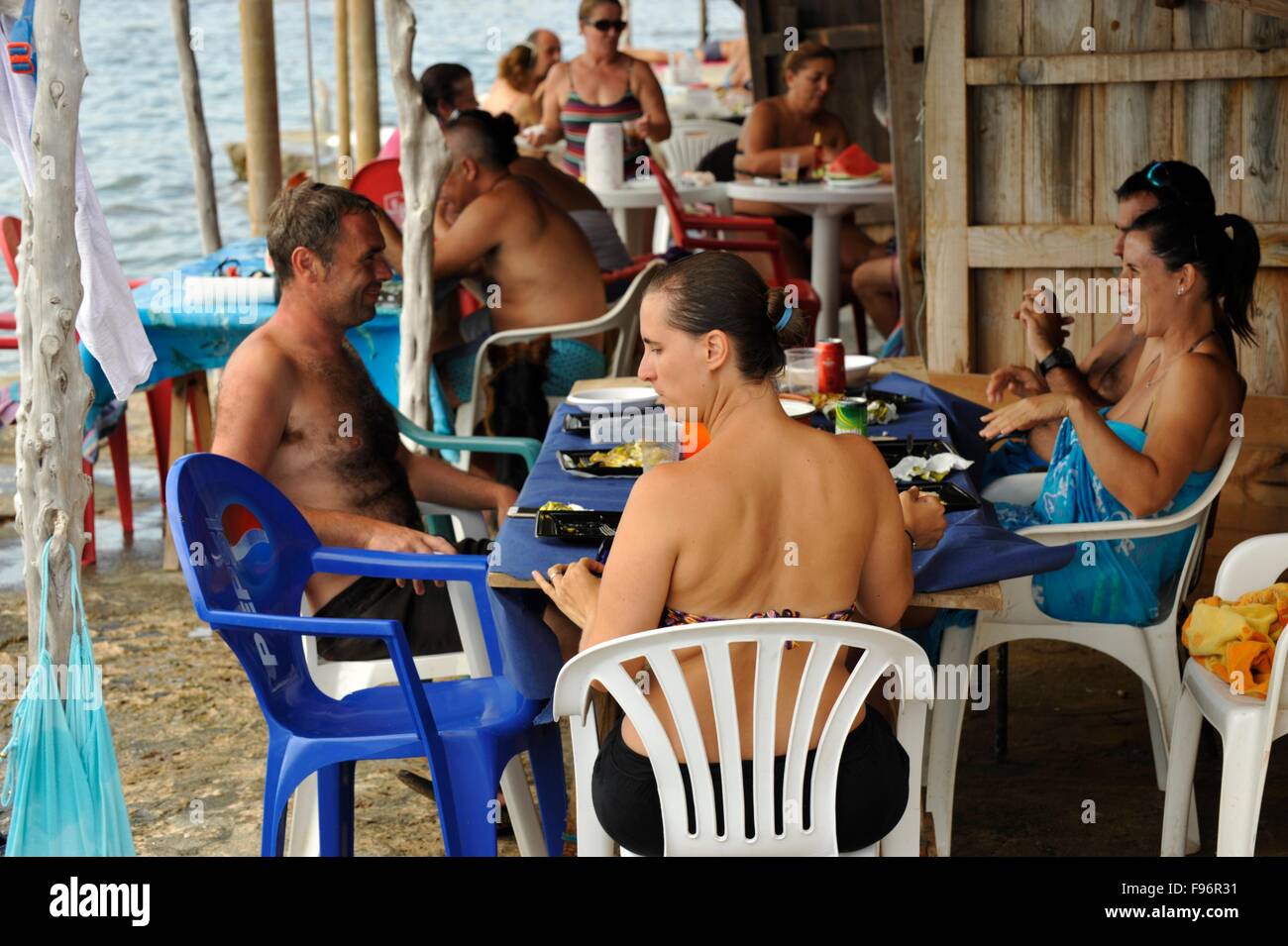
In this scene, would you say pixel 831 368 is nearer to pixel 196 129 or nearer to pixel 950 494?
pixel 950 494

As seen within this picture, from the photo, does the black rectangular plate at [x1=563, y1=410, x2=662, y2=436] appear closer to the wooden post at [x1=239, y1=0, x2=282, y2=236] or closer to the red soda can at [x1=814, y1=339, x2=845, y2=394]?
the red soda can at [x1=814, y1=339, x2=845, y2=394]

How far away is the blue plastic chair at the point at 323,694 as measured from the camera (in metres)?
2.64

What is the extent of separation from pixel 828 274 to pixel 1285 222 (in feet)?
9.92

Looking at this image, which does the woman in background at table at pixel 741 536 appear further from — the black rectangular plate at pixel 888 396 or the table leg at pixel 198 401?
the table leg at pixel 198 401

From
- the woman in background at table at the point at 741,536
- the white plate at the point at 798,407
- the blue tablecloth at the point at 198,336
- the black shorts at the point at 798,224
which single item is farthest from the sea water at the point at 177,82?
the woman in background at table at the point at 741,536

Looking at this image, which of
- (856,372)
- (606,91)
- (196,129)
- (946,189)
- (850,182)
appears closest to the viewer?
(856,372)

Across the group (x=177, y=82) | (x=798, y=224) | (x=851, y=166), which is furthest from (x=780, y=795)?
(x=177, y=82)

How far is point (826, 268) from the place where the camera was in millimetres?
7547

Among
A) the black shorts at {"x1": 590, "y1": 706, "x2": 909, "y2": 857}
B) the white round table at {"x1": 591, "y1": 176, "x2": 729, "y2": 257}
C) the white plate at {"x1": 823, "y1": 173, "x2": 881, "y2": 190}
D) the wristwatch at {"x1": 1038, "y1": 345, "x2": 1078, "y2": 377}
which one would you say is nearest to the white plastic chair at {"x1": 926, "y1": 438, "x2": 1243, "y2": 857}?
the wristwatch at {"x1": 1038, "y1": 345, "x2": 1078, "y2": 377}

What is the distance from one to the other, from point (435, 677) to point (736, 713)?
125 centimetres

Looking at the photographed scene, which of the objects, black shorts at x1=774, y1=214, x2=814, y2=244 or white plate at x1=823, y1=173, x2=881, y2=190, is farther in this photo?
black shorts at x1=774, y1=214, x2=814, y2=244

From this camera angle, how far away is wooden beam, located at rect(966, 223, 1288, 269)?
15.9 ft

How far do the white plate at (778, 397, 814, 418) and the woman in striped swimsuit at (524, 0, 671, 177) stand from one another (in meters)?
4.45
